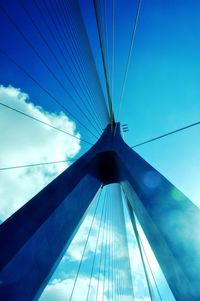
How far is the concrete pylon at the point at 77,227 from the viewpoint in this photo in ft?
11.8

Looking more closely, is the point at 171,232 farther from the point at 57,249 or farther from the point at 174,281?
the point at 57,249

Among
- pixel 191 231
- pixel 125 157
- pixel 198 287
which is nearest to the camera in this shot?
pixel 198 287

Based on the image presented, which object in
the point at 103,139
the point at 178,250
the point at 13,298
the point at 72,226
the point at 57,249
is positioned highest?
the point at 103,139

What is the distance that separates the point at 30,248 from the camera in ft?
13.3

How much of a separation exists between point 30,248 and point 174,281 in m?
2.54

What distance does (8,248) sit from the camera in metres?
3.95

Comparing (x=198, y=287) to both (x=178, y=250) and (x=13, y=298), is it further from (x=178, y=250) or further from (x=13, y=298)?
(x=13, y=298)

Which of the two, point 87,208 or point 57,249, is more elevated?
point 87,208

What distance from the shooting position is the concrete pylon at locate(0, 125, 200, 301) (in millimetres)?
3590

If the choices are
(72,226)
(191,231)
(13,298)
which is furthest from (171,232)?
(13,298)

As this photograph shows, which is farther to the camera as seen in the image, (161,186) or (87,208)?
(87,208)

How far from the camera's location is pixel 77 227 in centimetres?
537

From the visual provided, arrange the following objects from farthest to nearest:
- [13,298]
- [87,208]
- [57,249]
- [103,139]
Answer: [103,139]
[87,208]
[57,249]
[13,298]

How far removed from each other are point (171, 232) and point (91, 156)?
352 cm
